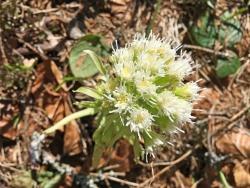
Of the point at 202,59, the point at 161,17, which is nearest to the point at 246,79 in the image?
the point at 202,59

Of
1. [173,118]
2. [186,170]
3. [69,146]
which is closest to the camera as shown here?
[173,118]

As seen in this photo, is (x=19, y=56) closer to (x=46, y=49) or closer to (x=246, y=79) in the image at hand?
(x=46, y=49)

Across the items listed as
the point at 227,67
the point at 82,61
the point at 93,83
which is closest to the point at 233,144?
the point at 227,67

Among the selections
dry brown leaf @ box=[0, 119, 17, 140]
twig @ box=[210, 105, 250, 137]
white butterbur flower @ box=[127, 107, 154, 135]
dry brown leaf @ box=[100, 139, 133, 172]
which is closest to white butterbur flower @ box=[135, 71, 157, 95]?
white butterbur flower @ box=[127, 107, 154, 135]

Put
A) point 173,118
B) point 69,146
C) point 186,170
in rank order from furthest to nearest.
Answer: point 186,170 < point 69,146 < point 173,118

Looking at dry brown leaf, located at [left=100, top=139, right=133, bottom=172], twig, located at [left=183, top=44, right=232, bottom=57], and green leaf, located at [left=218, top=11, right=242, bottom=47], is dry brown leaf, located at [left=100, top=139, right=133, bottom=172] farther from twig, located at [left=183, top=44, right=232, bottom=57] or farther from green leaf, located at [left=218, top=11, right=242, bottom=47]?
green leaf, located at [left=218, top=11, right=242, bottom=47]

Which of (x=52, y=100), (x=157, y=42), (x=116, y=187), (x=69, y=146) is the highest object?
(x=157, y=42)
